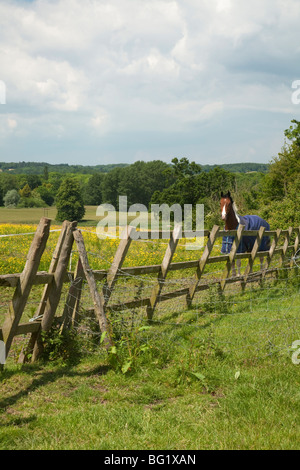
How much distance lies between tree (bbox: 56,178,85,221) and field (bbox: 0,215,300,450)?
46.0m

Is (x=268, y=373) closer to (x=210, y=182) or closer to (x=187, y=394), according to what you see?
(x=187, y=394)

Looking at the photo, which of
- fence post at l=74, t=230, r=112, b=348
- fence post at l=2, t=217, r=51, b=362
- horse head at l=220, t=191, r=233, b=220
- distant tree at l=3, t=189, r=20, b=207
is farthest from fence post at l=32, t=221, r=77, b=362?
distant tree at l=3, t=189, r=20, b=207

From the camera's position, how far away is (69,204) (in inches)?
2115

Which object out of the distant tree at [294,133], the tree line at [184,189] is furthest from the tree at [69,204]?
the distant tree at [294,133]

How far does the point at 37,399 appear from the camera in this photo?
4.30 metres

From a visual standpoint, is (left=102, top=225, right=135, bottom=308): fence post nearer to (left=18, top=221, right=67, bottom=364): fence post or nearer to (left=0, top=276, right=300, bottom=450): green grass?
(left=0, top=276, right=300, bottom=450): green grass

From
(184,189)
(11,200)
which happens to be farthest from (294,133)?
(11,200)

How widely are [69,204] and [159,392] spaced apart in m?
50.6

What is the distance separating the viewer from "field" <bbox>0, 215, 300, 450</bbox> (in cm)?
351

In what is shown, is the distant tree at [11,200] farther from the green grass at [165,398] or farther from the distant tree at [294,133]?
the green grass at [165,398]

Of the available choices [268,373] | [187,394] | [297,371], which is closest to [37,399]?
[187,394]

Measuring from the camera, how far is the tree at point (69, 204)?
52.4m

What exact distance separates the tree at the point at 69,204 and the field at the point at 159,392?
4603 centimetres
